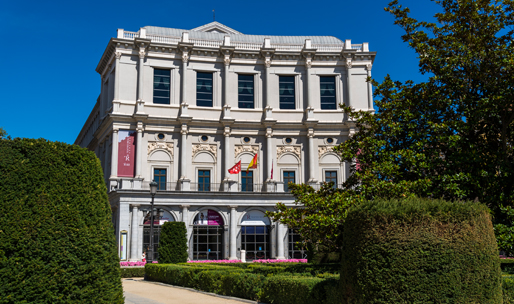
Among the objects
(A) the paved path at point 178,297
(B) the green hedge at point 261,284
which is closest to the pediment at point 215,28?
(B) the green hedge at point 261,284

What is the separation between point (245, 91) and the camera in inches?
2103

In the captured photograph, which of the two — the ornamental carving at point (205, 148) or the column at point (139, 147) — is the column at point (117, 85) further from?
the ornamental carving at point (205, 148)

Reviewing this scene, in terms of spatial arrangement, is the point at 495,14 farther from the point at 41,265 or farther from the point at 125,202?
the point at 125,202

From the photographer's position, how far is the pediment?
5907 cm

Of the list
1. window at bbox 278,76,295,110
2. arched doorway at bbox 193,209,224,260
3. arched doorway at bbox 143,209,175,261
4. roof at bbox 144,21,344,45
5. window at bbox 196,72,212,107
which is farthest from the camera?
roof at bbox 144,21,344,45

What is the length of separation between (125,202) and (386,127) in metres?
31.4

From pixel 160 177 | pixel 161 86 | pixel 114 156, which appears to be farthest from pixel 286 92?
pixel 114 156

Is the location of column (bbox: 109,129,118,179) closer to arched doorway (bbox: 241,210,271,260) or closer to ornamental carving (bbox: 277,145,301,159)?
arched doorway (bbox: 241,210,271,260)

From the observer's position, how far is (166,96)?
168 ft

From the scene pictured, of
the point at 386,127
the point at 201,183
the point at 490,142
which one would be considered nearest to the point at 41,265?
the point at 386,127

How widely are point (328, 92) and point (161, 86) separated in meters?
18.2

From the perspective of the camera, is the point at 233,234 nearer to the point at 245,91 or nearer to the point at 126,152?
the point at 126,152

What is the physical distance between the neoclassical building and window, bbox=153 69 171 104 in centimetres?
11

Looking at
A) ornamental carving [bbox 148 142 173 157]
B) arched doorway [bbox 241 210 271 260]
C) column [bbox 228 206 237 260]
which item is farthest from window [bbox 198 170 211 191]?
arched doorway [bbox 241 210 271 260]
